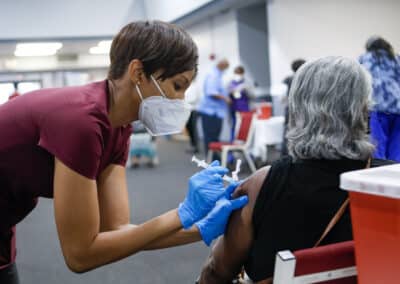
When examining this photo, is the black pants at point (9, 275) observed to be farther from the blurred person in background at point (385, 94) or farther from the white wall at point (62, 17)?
the white wall at point (62, 17)

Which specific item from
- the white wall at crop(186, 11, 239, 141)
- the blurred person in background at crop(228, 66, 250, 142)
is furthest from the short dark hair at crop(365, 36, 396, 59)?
the white wall at crop(186, 11, 239, 141)

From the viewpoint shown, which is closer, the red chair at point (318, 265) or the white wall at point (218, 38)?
the red chair at point (318, 265)

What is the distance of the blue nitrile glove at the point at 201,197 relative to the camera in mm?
1138

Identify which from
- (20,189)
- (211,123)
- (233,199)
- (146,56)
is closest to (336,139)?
(233,199)

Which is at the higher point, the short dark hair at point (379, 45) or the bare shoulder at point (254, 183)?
the short dark hair at point (379, 45)

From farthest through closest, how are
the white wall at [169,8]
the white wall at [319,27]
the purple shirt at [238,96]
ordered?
the white wall at [169,8], the white wall at [319,27], the purple shirt at [238,96]

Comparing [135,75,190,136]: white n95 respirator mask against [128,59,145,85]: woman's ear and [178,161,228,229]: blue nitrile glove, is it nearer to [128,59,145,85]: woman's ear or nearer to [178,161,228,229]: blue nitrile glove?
[128,59,145,85]: woman's ear

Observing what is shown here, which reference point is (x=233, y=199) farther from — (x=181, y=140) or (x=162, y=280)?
(x=181, y=140)

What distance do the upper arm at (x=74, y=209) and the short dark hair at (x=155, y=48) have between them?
0.95 ft

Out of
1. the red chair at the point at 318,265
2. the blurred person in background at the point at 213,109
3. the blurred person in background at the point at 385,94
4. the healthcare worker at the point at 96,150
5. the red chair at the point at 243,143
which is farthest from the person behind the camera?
the blurred person in background at the point at 213,109

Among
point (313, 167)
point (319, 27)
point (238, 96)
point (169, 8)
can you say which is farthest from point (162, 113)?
point (169, 8)

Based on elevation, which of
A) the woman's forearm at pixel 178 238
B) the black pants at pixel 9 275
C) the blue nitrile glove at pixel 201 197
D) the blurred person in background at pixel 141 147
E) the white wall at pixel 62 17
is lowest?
the blurred person in background at pixel 141 147

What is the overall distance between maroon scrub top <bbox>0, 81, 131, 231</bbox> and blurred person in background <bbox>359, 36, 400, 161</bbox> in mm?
2157

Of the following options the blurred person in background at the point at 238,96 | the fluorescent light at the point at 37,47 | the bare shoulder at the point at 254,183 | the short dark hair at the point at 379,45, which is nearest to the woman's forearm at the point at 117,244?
the bare shoulder at the point at 254,183
